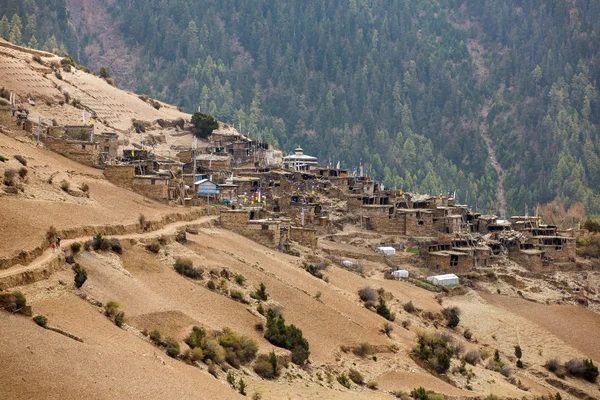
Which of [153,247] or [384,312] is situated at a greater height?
[153,247]

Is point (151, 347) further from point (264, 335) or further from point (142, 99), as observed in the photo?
point (142, 99)

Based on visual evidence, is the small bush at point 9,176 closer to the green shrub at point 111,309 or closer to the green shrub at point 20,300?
the green shrub at point 111,309

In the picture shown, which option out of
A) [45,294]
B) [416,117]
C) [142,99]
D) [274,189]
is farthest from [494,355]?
[416,117]

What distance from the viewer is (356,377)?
38.3m

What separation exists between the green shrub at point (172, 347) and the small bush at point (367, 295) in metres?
18.1

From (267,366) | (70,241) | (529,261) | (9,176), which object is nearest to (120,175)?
(9,176)

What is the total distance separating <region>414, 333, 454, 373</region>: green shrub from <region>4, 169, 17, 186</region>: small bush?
1618cm

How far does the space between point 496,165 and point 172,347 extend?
14968 cm

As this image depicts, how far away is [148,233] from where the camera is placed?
43156 mm

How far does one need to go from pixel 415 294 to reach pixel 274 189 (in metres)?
14.0

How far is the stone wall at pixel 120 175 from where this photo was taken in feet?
171

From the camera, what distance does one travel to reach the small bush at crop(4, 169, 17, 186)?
3959cm

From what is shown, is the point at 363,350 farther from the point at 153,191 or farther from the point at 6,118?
the point at 6,118

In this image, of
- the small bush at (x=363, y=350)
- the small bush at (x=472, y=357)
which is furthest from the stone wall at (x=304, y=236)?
the small bush at (x=363, y=350)
